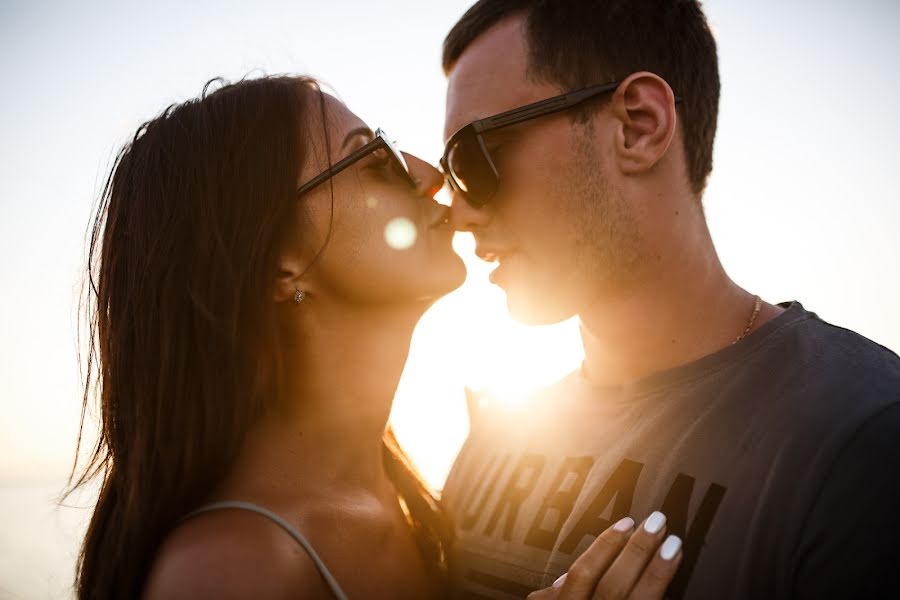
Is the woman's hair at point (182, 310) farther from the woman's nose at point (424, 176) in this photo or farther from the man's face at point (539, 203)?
the man's face at point (539, 203)

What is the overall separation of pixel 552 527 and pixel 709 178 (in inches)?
69.9

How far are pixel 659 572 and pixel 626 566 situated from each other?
87mm

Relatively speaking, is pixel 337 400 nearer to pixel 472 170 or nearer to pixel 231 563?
pixel 231 563

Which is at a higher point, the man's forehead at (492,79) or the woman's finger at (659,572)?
the man's forehead at (492,79)

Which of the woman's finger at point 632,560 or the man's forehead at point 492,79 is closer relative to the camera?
the woman's finger at point 632,560

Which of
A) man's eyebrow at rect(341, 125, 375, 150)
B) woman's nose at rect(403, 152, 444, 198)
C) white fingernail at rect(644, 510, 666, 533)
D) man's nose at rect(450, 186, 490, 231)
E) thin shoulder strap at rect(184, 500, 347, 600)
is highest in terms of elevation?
man's eyebrow at rect(341, 125, 375, 150)

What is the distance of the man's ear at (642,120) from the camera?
2.37 metres

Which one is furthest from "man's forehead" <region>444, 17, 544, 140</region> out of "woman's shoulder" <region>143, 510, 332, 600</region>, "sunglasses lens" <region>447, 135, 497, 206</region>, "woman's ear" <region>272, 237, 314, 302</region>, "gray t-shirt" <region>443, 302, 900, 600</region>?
"woman's shoulder" <region>143, 510, 332, 600</region>

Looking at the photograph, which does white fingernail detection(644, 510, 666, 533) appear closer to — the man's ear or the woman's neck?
the woman's neck

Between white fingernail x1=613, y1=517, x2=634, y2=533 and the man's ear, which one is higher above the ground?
the man's ear

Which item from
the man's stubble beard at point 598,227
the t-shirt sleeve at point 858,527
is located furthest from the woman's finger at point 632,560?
the man's stubble beard at point 598,227

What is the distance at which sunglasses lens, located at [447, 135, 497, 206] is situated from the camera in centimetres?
255

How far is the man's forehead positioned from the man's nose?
0.31 metres

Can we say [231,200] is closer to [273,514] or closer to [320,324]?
[320,324]
